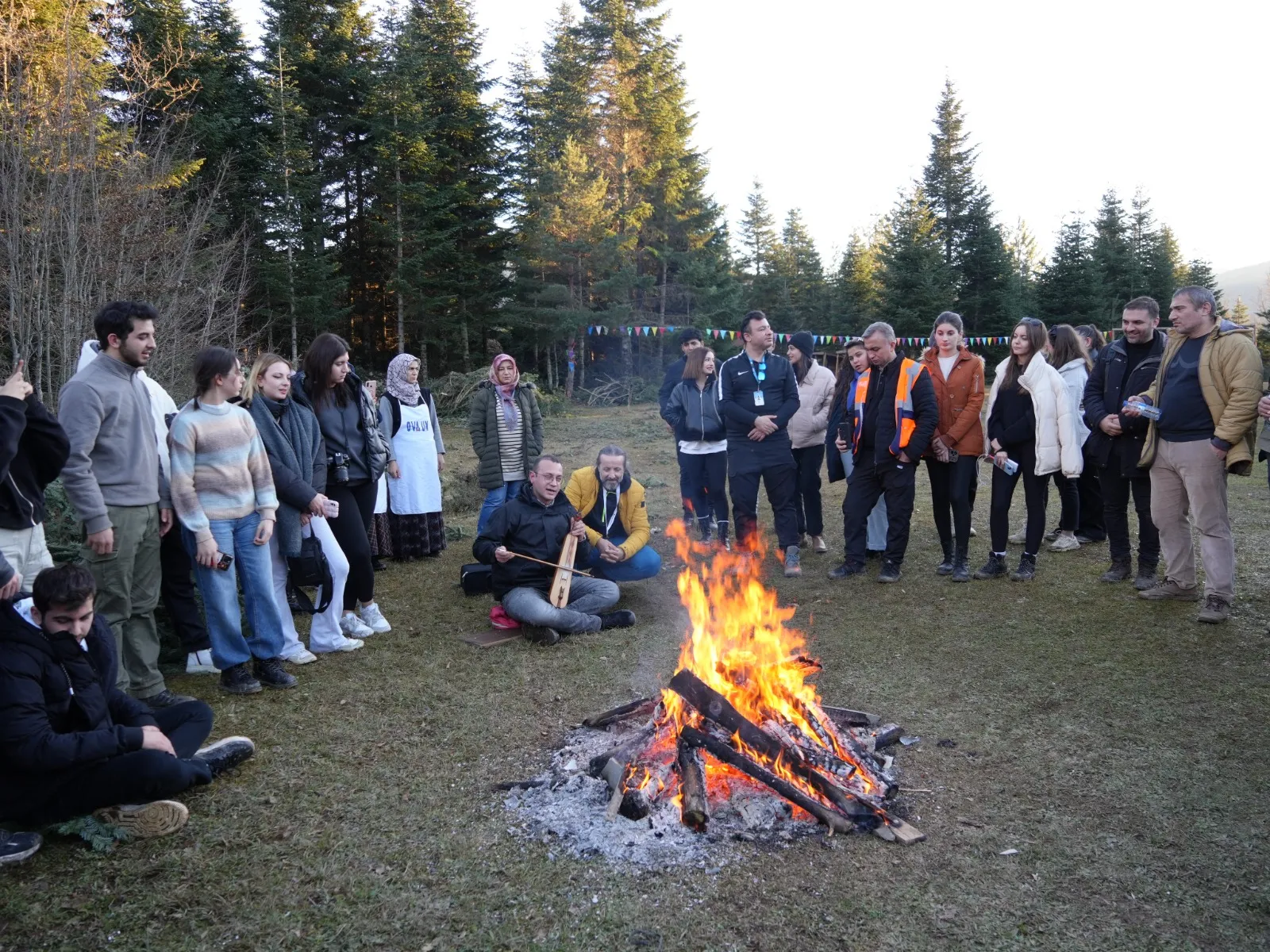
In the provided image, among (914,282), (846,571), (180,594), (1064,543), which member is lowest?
(846,571)

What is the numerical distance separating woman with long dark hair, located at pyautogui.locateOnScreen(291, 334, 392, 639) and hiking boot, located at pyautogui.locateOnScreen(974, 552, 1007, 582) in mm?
4795

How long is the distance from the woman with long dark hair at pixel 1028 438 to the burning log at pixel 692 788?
420cm

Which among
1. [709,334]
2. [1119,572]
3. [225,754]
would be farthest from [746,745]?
[709,334]

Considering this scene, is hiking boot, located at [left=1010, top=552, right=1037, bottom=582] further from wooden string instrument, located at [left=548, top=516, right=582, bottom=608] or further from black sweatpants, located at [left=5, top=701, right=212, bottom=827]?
black sweatpants, located at [left=5, top=701, right=212, bottom=827]

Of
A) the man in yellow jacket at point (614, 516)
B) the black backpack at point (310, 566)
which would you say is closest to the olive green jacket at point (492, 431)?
Answer: the man in yellow jacket at point (614, 516)

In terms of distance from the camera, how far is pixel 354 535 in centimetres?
559

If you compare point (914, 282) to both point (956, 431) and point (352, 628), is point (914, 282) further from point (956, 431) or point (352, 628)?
point (352, 628)

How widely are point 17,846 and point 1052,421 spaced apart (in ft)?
23.1

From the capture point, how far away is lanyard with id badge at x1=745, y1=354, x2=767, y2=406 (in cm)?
736

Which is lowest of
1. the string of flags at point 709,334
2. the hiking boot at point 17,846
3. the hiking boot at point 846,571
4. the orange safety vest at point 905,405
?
the hiking boot at point 17,846

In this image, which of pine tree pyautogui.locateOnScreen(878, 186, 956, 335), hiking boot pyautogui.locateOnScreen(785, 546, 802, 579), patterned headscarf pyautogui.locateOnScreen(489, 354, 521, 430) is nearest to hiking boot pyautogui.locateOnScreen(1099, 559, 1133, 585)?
hiking boot pyautogui.locateOnScreen(785, 546, 802, 579)

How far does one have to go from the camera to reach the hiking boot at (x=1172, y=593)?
19.7ft

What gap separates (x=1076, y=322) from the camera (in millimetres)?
32469

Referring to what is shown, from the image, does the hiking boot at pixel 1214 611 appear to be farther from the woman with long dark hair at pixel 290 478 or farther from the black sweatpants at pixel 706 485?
the woman with long dark hair at pixel 290 478
